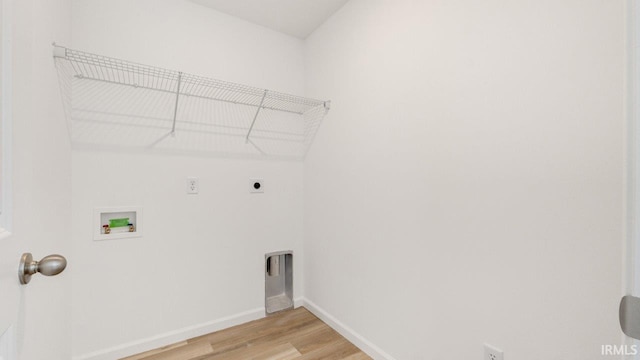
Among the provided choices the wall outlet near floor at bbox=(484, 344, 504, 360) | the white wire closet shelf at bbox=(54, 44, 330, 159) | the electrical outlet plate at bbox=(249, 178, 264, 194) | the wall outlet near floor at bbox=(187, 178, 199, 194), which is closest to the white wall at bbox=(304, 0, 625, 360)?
the wall outlet near floor at bbox=(484, 344, 504, 360)

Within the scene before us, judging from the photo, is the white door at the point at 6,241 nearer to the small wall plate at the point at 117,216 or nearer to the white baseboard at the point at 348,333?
the small wall plate at the point at 117,216

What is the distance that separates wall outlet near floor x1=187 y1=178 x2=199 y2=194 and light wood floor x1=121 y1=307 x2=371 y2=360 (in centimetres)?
102

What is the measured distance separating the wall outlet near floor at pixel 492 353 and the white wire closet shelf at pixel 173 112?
5.65ft

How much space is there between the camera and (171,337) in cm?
181

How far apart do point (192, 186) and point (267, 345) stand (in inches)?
46.8

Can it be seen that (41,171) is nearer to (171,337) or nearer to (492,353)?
(171,337)

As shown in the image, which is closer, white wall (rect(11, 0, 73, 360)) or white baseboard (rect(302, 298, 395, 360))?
white wall (rect(11, 0, 73, 360))

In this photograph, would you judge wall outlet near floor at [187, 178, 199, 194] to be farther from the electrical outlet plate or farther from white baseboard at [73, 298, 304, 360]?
white baseboard at [73, 298, 304, 360]

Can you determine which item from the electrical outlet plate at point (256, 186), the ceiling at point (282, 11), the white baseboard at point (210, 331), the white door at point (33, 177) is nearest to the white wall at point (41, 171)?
the white door at point (33, 177)

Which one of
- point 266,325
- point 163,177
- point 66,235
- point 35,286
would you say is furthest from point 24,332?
point 266,325

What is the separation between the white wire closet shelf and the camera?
61.2 inches

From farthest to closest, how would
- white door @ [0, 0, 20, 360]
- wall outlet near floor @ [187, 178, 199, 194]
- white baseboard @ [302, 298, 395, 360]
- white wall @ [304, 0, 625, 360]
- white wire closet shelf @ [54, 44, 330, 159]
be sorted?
wall outlet near floor @ [187, 178, 199, 194] → white baseboard @ [302, 298, 395, 360] → white wire closet shelf @ [54, 44, 330, 159] → white wall @ [304, 0, 625, 360] → white door @ [0, 0, 20, 360]

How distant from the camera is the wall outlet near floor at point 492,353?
1.11 meters

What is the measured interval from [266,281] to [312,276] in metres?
0.38
